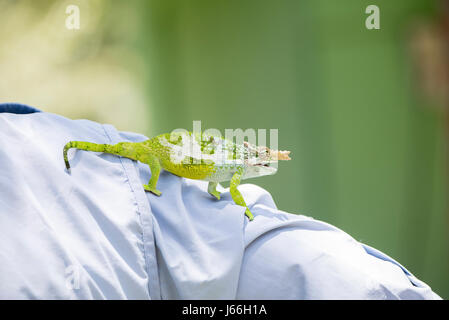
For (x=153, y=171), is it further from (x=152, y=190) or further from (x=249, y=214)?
(x=249, y=214)

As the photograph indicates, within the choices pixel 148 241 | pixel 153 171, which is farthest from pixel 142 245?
pixel 153 171

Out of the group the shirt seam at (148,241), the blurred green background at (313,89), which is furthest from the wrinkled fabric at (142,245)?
the blurred green background at (313,89)

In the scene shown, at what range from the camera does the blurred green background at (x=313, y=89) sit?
1.27 metres

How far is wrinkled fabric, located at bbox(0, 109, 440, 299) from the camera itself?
38cm

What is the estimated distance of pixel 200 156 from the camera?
1.72ft

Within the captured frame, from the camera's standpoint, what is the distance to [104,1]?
4.55ft

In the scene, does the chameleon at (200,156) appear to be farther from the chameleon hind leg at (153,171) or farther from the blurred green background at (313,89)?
the blurred green background at (313,89)

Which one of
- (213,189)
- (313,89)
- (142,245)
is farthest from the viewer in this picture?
(313,89)

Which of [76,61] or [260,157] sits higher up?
[76,61]

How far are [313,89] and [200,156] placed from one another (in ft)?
2.85

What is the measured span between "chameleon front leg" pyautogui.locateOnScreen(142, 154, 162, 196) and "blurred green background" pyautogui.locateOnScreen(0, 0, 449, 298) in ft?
2.58

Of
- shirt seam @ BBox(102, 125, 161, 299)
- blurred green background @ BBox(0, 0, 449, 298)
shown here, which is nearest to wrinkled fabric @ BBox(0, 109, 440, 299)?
shirt seam @ BBox(102, 125, 161, 299)

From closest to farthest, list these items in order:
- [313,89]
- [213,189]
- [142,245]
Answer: [142,245], [213,189], [313,89]

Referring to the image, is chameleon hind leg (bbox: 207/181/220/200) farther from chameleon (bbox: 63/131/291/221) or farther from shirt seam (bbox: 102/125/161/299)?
shirt seam (bbox: 102/125/161/299)
